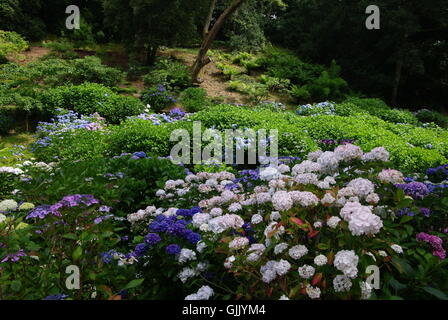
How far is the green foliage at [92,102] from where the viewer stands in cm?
778

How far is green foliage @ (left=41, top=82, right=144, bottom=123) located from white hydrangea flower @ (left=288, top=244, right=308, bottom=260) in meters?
6.99

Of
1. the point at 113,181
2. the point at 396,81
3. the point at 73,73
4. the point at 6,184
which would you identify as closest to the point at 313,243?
the point at 113,181

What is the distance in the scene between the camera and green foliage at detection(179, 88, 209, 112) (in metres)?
9.27

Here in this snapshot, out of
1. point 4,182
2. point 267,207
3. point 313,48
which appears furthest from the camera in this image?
point 313,48

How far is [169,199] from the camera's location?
306cm

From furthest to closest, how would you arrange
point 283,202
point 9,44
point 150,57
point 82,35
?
point 82,35, point 150,57, point 9,44, point 283,202

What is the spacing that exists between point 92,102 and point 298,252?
7.52 meters

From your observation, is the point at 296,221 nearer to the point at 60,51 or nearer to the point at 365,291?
the point at 365,291

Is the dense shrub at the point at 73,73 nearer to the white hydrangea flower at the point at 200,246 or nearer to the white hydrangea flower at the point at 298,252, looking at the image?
the white hydrangea flower at the point at 200,246

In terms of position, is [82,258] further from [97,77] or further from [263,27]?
[263,27]

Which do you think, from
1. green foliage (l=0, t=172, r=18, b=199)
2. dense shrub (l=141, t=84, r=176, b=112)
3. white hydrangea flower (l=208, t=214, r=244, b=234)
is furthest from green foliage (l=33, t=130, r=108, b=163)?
white hydrangea flower (l=208, t=214, r=244, b=234)

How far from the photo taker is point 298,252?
1626 mm
